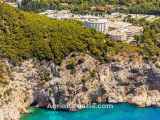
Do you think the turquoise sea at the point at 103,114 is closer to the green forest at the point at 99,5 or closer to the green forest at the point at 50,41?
the green forest at the point at 50,41

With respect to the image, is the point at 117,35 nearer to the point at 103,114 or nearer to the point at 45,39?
the point at 45,39

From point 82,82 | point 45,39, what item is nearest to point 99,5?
point 45,39

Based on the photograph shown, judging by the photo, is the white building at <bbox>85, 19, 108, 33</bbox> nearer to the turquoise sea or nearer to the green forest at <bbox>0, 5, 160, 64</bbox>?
the green forest at <bbox>0, 5, 160, 64</bbox>

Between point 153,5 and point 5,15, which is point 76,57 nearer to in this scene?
point 5,15

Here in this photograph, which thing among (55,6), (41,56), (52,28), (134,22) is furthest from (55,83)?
(55,6)

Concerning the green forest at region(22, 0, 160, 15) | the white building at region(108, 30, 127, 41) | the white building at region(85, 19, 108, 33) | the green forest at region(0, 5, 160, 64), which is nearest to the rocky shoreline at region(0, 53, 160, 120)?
the green forest at region(0, 5, 160, 64)

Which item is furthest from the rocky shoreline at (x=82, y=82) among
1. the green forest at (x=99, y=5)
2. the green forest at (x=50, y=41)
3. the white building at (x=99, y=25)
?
the green forest at (x=99, y=5)
